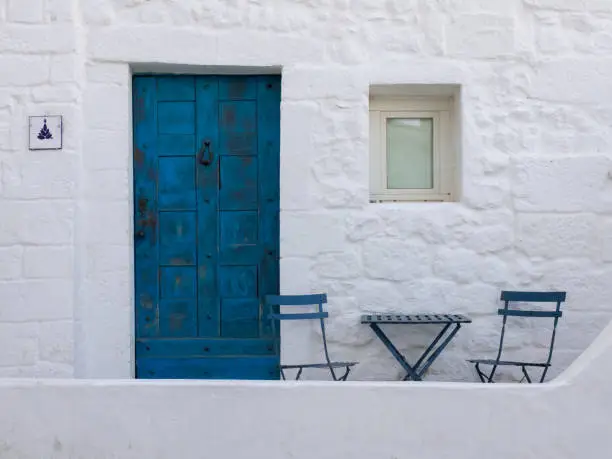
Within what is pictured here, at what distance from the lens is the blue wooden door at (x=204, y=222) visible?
455cm

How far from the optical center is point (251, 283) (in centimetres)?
457

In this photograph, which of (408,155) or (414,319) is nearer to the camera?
(414,319)

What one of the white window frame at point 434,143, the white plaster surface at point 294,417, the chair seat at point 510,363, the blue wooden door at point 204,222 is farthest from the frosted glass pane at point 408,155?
the white plaster surface at point 294,417

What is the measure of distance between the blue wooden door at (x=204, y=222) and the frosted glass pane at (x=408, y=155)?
0.73m

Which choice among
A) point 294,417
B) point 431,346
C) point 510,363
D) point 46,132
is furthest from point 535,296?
point 46,132

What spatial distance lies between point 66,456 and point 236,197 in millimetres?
1888

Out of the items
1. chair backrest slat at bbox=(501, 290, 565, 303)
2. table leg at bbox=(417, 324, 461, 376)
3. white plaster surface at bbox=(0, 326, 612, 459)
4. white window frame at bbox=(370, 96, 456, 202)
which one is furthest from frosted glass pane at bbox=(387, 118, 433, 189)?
white plaster surface at bbox=(0, 326, 612, 459)

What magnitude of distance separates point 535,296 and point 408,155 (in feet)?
3.79

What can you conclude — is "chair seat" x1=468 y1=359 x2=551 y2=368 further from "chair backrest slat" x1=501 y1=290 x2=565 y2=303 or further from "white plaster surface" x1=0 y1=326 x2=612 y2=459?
"white plaster surface" x1=0 y1=326 x2=612 y2=459

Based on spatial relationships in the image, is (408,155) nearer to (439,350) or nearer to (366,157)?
(366,157)

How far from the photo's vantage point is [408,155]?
4.70 metres

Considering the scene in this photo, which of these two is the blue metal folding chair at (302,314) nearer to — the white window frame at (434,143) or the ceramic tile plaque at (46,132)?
the white window frame at (434,143)

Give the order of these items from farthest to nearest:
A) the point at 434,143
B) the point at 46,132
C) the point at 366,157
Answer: the point at 434,143 → the point at 366,157 → the point at 46,132

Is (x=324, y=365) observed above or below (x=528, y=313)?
below
